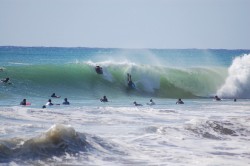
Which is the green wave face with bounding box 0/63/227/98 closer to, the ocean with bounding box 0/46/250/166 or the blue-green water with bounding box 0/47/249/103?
the blue-green water with bounding box 0/47/249/103

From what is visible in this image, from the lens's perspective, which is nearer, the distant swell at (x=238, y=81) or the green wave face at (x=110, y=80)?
the green wave face at (x=110, y=80)

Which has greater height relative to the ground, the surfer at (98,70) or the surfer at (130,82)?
the surfer at (98,70)

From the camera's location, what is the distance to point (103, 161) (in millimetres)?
13422

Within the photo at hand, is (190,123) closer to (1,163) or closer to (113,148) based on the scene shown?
(113,148)

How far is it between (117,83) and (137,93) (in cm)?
171

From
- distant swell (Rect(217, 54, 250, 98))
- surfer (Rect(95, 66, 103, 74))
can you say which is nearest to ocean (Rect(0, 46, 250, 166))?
surfer (Rect(95, 66, 103, 74))

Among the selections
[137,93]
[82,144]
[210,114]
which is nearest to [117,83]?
[137,93]

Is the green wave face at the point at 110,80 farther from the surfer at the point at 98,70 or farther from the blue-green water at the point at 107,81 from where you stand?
the surfer at the point at 98,70

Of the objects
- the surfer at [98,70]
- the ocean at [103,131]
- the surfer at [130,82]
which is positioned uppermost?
the surfer at [98,70]

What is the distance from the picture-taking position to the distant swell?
137ft

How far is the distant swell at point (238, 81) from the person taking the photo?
41.7m

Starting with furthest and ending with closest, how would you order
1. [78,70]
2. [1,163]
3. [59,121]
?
[78,70]
[59,121]
[1,163]

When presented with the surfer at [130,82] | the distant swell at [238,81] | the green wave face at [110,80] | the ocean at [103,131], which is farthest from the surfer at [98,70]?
the distant swell at [238,81]

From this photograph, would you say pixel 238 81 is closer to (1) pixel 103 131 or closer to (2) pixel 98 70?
(2) pixel 98 70
